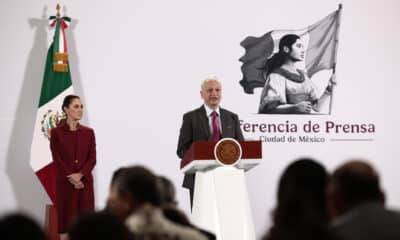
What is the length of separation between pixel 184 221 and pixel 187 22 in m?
6.16

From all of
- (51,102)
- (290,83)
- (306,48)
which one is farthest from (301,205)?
(306,48)

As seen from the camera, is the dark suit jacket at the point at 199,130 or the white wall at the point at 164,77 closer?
the dark suit jacket at the point at 199,130

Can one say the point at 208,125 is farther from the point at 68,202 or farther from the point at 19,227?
the point at 19,227

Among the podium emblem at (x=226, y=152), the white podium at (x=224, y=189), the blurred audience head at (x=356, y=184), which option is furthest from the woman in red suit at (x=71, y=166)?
the blurred audience head at (x=356, y=184)

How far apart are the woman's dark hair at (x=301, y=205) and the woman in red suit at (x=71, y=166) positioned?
14.1 feet

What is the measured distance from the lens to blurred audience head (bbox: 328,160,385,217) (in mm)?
2949

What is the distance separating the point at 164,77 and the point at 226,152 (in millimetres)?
3241

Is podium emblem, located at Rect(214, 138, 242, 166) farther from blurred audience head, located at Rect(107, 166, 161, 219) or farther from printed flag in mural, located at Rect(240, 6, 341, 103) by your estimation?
printed flag in mural, located at Rect(240, 6, 341, 103)

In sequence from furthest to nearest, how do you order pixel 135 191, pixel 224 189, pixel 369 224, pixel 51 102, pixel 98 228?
pixel 51 102 → pixel 224 189 → pixel 135 191 → pixel 369 224 → pixel 98 228

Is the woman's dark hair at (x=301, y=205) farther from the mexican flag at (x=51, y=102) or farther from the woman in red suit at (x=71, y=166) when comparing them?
the mexican flag at (x=51, y=102)

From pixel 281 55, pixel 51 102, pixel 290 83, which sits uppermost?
pixel 281 55

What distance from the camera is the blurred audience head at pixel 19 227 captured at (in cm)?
222

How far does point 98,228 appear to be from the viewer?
101 inches

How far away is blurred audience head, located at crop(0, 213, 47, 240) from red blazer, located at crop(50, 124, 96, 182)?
212 inches
